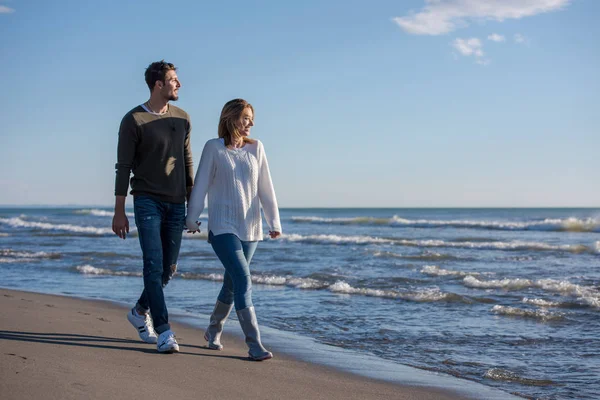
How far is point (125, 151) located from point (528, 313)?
4.88 m

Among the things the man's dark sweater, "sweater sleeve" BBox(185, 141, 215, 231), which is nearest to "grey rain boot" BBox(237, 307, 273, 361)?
"sweater sleeve" BBox(185, 141, 215, 231)

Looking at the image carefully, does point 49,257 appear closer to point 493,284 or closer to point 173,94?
point 493,284

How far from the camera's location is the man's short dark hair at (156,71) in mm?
4390

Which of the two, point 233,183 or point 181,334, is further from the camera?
point 181,334

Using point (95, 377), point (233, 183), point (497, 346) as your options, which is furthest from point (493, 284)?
point (95, 377)

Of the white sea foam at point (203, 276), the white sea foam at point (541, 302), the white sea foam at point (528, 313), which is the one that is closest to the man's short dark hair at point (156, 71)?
the white sea foam at point (528, 313)

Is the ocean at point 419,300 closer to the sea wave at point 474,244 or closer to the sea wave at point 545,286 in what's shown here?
the sea wave at point 545,286

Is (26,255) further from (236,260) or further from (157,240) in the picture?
(236,260)

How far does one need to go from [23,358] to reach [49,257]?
1112 cm

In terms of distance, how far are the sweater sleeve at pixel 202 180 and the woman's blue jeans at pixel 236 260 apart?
0.59ft

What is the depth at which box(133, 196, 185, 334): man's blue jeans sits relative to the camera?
14.2 ft

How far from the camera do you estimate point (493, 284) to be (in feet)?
30.8

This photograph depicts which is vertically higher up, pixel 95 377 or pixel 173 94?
pixel 173 94

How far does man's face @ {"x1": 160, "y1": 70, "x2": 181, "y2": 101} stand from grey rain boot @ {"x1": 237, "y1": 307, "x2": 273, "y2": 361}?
1555 mm
